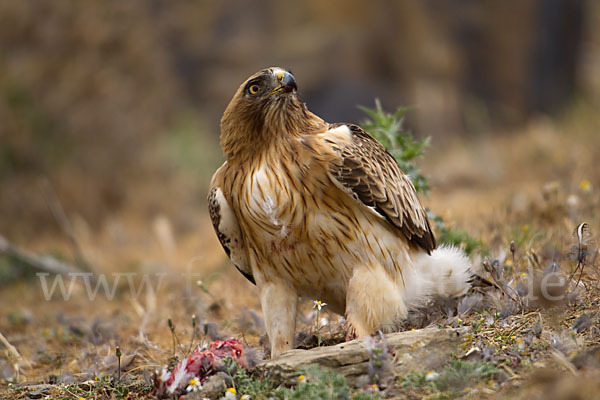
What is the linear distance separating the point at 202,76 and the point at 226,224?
17401 mm

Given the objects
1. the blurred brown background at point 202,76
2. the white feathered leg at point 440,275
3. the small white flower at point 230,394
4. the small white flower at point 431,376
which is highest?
the blurred brown background at point 202,76

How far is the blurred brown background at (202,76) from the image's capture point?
32.1ft

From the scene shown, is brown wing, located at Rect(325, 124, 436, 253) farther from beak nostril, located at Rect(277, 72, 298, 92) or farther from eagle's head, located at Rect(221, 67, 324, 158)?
beak nostril, located at Rect(277, 72, 298, 92)

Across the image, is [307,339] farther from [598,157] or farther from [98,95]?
[98,95]

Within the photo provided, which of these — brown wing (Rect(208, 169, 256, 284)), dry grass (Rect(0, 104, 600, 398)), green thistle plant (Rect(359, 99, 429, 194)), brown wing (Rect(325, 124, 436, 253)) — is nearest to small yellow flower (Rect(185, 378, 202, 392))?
dry grass (Rect(0, 104, 600, 398))

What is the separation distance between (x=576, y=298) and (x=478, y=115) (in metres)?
10.8

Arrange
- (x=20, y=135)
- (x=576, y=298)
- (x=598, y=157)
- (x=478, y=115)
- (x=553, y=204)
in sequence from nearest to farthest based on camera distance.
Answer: (x=576, y=298)
(x=553, y=204)
(x=598, y=157)
(x=20, y=135)
(x=478, y=115)

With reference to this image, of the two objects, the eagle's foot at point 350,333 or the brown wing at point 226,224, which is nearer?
the eagle's foot at point 350,333

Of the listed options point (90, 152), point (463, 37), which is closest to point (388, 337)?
point (90, 152)

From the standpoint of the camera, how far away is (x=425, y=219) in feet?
13.5

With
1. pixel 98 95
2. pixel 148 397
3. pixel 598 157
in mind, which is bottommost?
pixel 148 397

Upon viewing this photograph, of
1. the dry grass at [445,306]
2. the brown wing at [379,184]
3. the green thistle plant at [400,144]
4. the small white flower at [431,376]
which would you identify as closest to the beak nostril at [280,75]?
the brown wing at [379,184]

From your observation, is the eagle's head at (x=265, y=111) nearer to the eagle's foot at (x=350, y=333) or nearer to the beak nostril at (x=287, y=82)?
the beak nostril at (x=287, y=82)

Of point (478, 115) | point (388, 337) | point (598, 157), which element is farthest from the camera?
point (478, 115)
